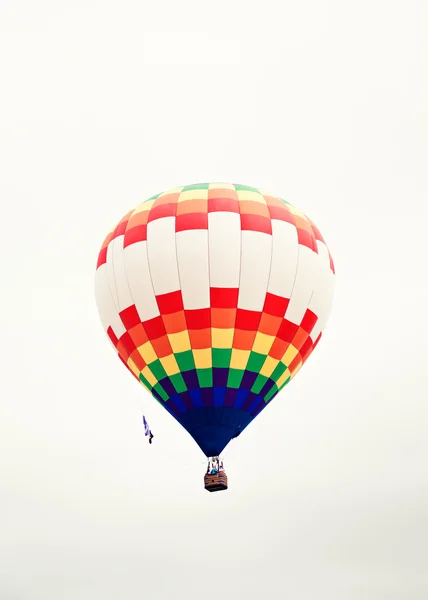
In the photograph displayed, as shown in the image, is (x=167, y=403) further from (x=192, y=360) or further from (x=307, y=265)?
(x=307, y=265)

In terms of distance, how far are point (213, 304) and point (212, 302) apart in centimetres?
4

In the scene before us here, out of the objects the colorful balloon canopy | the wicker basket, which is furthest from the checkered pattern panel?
the wicker basket

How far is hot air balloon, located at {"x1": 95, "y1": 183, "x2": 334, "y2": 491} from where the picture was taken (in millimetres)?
24281

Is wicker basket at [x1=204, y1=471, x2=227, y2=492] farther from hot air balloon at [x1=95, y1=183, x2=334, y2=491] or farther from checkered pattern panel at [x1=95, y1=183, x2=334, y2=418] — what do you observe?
checkered pattern panel at [x1=95, y1=183, x2=334, y2=418]

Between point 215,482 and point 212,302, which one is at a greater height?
point 212,302

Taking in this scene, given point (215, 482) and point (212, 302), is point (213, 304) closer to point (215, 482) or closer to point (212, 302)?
point (212, 302)

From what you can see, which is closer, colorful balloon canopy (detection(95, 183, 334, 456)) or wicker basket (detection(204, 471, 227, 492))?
wicker basket (detection(204, 471, 227, 492))

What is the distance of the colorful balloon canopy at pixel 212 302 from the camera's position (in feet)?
79.7

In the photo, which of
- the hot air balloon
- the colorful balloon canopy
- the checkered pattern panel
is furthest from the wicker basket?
the checkered pattern panel

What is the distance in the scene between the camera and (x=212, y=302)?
955 inches

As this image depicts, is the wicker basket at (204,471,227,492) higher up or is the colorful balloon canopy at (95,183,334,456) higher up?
the colorful balloon canopy at (95,183,334,456)

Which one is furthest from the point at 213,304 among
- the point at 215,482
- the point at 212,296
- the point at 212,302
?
the point at 215,482

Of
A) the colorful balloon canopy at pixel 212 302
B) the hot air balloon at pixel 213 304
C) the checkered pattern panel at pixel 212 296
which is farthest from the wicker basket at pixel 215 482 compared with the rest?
the checkered pattern panel at pixel 212 296

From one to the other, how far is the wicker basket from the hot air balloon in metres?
0.02
